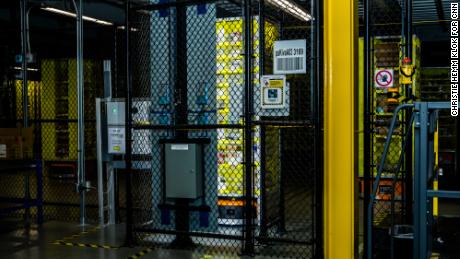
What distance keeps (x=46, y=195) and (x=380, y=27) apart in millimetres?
8265

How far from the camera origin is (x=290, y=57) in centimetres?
631

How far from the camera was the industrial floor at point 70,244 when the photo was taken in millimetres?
6795

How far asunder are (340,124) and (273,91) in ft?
5.97

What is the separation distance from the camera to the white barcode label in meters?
6.27

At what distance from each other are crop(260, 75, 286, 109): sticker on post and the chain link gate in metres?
0.17

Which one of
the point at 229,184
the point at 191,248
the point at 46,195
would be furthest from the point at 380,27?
the point at 46,195

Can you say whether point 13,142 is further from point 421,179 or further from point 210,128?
point 421,179

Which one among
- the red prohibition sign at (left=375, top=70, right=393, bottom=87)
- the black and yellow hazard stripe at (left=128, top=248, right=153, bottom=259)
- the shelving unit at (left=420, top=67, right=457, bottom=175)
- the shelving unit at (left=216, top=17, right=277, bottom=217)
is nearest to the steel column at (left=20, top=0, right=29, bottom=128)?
the shelving unit at (left=216, top=17, right=277, bottom=217)

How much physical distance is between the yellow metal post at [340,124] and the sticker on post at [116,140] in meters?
4.27

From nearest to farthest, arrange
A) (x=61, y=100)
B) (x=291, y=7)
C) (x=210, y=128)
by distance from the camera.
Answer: (x=210, y=128) < (x=291, y=7) < (x=61, y=100)

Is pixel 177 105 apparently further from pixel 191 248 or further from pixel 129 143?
pixel 191 248

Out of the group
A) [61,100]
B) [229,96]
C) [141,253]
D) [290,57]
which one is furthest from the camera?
[61,100]

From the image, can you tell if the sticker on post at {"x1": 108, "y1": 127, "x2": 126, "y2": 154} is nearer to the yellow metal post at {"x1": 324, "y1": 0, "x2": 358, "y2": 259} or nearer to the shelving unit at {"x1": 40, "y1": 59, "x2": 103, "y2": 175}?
the yellow metal post at {"x1": 324, "y1": 0, "x2": 358, "y2": 259}

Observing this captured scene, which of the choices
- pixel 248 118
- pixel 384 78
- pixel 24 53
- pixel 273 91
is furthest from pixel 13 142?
pixel 384 78
